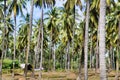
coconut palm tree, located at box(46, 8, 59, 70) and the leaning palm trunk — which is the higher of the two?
coconut palm tree, located at box(46, 8, 59, 70)

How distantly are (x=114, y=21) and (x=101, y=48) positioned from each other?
3719cm

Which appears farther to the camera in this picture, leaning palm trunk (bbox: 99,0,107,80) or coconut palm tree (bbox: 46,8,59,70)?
coconut palm tree (bbox: 46,8,59,70)

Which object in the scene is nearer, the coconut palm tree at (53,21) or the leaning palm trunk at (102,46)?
the leaning palm trunk at (102,46)

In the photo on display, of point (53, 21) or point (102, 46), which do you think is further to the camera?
point (53, 21)

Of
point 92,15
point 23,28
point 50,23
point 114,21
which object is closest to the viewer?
point 92,15

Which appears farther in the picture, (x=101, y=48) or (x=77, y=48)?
(x=77, y=48)

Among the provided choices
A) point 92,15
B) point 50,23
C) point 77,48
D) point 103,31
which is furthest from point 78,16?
point 103,31

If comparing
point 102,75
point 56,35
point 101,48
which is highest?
point 56,35

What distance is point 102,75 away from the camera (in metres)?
15.7

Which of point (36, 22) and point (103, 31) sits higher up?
point (36, 22)

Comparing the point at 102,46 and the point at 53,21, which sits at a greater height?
the point at 53,21

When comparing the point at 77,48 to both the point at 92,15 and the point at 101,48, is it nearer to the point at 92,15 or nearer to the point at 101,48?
the point at 92,15

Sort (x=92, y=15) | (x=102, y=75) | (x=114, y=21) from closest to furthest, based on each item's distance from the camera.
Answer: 1. (x=102, y=75)
2. (x=92, y=15)
3. (x=114, y=21)

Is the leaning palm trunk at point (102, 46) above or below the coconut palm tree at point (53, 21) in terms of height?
below
